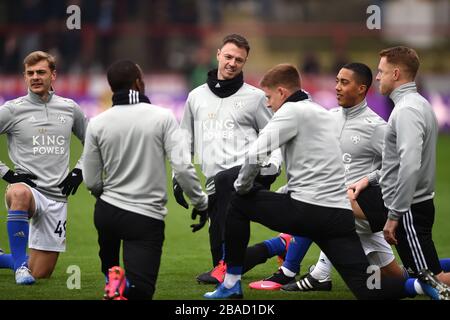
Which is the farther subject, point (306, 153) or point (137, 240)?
point (306, 153)

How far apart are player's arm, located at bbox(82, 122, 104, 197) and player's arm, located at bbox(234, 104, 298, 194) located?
1.07 metres

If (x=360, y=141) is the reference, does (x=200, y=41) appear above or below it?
below

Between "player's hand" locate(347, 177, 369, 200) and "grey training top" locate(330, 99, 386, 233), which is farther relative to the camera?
"grey training top" locate(330, 99, 386, 233)

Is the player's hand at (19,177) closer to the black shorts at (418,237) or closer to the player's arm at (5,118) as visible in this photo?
the player's arm at (5,118)

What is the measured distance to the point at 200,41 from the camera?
2930cm

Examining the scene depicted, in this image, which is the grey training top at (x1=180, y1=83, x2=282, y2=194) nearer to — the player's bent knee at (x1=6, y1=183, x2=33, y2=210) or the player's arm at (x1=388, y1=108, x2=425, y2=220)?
the player's bent knee at (x1=6, y1=183, x2=33, y2=210)

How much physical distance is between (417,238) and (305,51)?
25.2 metres

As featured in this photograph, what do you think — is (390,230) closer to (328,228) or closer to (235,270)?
(328,228)

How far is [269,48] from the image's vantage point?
3309cm

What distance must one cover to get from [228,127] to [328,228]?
2063 mm

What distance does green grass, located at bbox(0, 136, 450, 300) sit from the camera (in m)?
8.67

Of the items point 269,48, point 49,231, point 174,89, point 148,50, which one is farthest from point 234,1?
point 49,231

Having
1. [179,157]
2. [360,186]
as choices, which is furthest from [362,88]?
[179,157]

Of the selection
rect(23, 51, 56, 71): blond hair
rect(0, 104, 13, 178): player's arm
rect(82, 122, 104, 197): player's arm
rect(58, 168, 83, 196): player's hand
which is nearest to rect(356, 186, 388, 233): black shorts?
rect(82, 122, 104, 197): player's arm
